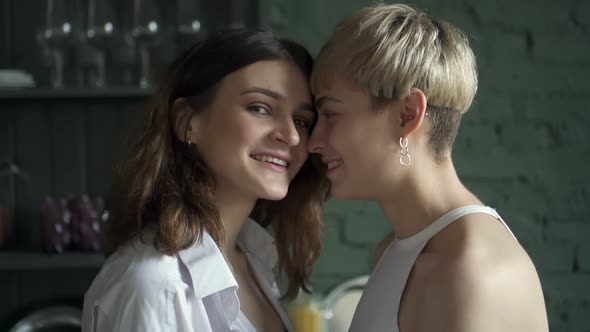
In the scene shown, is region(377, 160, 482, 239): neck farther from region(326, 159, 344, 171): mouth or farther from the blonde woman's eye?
the blonde woman's eye

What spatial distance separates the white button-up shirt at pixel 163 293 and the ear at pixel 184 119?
21 cm

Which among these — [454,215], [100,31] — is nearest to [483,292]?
[454,215]

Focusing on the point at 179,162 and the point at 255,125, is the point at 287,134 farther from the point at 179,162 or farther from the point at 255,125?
the point at 179,162

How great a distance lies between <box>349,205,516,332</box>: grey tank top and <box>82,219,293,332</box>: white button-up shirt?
24 cm

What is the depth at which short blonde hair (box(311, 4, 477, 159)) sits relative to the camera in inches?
50.2

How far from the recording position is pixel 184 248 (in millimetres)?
1341

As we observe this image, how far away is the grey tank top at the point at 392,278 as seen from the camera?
1.27 metres

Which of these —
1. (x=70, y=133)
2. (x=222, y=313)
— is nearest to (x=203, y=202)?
(x=222, y=313)

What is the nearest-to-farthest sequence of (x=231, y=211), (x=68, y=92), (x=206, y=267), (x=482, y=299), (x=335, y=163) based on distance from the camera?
(x=482, y=299), (x=206, y=267), (x=335, y=163), (x=231, y=211), (x=68, y=92)

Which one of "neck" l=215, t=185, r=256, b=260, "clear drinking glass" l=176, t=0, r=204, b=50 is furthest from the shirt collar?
"clear drinking glass" l=176, t=0, r=204, b=50

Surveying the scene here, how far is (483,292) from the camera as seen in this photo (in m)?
1.09

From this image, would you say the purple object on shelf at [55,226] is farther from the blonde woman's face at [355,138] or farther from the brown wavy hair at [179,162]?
the blonde woman's face at [355,138]

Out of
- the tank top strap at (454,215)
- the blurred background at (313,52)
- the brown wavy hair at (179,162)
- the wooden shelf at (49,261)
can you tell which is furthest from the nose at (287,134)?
the wooden shelf at (49,261)

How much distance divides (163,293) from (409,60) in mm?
581
